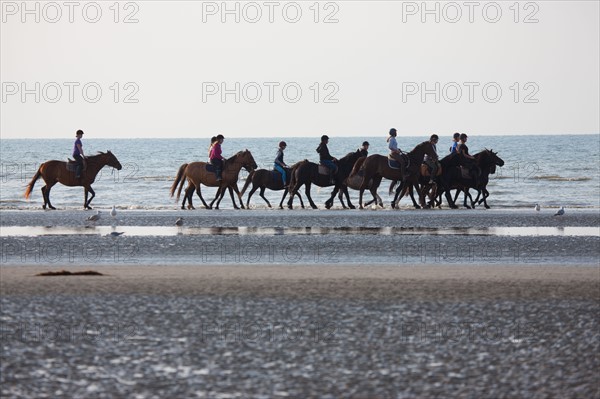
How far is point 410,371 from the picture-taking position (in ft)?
27.5

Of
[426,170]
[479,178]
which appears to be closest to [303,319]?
[426,170]

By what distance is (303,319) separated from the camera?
1060cm

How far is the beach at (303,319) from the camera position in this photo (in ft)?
26.3

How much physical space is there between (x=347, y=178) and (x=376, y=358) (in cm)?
2325

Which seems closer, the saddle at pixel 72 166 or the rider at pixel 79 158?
the rider at pixel 79 158

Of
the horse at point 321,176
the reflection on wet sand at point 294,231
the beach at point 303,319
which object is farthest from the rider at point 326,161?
the beach at point 303,319

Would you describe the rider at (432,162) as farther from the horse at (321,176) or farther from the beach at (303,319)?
the beach at (303,319)

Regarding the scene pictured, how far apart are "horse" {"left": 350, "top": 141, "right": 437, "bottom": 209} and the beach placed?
36.0 feet

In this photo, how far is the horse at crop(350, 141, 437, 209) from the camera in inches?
1211

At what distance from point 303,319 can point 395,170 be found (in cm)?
2094

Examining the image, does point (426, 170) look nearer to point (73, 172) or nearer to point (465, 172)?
point (465, 172)

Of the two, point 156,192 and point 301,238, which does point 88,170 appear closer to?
point 301,238

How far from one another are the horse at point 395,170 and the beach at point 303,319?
10972mm

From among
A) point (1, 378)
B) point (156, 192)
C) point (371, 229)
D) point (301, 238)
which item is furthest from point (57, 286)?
point (156, 192)
